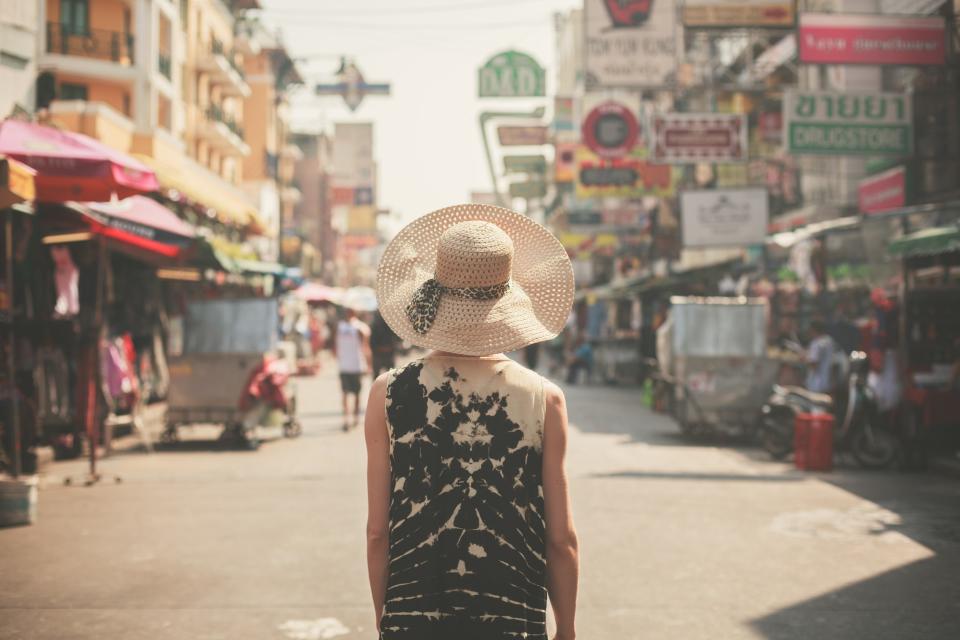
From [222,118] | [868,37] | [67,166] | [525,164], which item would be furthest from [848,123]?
[222,118]

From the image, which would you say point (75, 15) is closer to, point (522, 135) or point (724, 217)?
point (522, 135)

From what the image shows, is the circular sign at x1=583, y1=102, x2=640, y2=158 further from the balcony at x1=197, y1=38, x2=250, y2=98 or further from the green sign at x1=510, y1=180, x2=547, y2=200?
the green sign at x1=510, y1=180, x2=547, y2=200

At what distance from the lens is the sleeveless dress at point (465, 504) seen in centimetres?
272

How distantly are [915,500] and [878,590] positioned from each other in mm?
3962

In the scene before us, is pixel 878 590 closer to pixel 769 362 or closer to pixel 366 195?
pixel 769 362

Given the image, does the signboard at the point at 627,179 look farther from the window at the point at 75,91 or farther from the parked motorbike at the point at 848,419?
the window at the point at 75,91

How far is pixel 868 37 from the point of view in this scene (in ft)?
54.5

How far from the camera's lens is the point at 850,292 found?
16859 millimetres

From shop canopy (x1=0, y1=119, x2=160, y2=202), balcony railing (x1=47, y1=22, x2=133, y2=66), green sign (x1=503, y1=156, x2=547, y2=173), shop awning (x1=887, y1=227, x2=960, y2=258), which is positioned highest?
balcony railing (x1=47, y1=22, x2=133, y2=66)

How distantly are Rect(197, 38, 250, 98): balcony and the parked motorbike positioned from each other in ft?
117

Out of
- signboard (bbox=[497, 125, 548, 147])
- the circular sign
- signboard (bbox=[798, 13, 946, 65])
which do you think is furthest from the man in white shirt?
signboard (bbox=[497, 125, 548, 147])

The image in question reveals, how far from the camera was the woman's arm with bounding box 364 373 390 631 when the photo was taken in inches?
111

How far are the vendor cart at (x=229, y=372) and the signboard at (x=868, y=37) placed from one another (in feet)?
30.4

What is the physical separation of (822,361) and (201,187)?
20767mm
